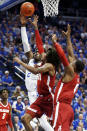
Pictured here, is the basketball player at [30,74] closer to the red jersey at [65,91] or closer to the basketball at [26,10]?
the basketball at [26,10]

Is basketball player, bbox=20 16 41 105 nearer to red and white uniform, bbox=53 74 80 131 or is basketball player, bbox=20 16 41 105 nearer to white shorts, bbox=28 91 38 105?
white shorts, bbox=28 91 38 105

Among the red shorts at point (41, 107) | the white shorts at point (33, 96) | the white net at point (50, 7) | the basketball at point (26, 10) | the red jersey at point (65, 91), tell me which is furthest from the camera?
the white net at point (50, 7)

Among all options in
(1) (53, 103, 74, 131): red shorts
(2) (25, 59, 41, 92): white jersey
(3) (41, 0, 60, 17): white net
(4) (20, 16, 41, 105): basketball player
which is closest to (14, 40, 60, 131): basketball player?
(1) (53, 103, 74, 131): red shorts

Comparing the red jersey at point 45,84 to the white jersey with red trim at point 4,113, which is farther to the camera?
the white jersey with red trim at point 4,113

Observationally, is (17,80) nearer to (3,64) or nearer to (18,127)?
(3,64)

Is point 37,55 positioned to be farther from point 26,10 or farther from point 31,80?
point 26,10

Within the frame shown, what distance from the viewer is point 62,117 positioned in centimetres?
677

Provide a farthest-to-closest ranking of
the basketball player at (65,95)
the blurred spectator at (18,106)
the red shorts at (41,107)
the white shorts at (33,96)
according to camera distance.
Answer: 1. the blurred spectator at (18,106)
2. the white shorts at (33,96)
3. the red shorts at (41,107)
4. the basketball player at (65,95)

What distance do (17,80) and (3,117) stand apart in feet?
21.2

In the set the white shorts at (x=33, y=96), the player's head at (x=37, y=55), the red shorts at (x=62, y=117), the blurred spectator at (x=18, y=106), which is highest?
the player's head at (x=37, y=55)

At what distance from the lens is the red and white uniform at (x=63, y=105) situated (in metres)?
6.76

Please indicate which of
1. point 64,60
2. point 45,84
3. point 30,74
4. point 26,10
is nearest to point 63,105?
point 45,84

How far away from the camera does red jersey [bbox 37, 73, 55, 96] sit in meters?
7.31

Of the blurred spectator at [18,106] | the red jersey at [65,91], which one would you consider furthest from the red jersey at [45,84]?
the blurred spectator at [18,106]
